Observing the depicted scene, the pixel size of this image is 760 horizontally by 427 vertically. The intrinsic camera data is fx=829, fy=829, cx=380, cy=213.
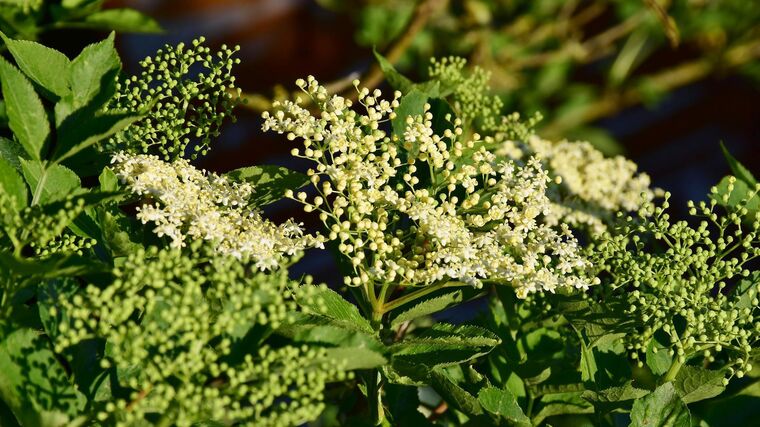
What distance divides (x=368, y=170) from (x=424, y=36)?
2227mm

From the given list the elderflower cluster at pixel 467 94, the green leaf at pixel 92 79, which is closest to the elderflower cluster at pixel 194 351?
the green leaf at pixel 92 79

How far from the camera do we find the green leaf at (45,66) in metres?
0.96

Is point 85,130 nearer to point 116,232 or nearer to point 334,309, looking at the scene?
point 116,232

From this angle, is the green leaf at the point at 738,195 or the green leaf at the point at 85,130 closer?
the green leaf at the point at 85,130

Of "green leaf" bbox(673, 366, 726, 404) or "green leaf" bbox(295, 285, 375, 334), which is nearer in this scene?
"green leaf" bbox(295, 285, 375, 334)

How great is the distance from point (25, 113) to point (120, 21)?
56 cm

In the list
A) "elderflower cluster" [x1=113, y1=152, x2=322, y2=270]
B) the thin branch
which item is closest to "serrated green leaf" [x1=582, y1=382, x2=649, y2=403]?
"elderflower cluster" [x1=113, y1=152, x2=322, y2=270]

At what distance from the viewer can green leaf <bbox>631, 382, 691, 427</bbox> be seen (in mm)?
978

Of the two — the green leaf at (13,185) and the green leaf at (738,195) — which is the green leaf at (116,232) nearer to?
the green leaf at (13,185)

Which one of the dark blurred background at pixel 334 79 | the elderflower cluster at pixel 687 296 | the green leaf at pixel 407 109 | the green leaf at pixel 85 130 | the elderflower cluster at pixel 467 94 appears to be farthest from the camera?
the dark blurred background at pixel 334 79

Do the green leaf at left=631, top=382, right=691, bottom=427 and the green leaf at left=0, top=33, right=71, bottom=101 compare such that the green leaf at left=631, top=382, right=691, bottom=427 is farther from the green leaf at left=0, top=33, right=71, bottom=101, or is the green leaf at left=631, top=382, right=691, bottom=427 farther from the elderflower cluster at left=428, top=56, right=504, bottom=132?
the green leaf at left=0, top=33, right=71, bottom=101

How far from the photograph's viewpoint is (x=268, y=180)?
3.51ft

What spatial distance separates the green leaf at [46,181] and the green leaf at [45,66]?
9cm

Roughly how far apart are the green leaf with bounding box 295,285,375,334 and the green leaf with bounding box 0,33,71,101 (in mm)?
376
